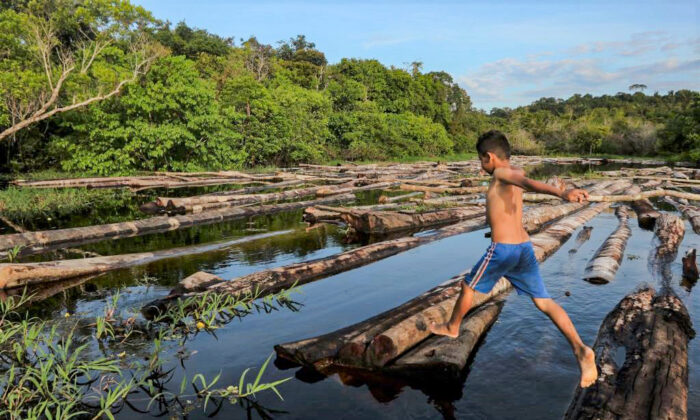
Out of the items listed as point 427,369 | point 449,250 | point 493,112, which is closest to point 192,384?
point 427,369

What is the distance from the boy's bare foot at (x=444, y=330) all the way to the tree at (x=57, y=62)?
19.8 meters

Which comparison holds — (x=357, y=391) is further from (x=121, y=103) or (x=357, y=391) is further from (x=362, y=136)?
(x=362, y=136)

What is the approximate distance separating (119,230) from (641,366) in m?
10.9

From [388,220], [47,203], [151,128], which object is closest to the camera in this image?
[388,220]

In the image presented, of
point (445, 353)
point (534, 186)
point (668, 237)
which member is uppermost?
point (534, 186)

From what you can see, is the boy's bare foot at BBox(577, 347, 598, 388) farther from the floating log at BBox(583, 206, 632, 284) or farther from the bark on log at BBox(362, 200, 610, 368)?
the floating log at BBox(583, 206, 632, 284)

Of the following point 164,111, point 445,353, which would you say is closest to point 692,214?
point 445,353

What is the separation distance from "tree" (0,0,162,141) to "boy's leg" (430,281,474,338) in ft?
65.0

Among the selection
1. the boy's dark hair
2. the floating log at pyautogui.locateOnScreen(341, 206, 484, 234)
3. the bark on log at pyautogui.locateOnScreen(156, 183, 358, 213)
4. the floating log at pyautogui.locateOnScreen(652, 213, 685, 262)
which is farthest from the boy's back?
the bark on log at pyautogui.locateOnScreen(156, 183, 358, 213)

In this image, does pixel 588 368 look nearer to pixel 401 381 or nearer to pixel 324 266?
pixel 401 381

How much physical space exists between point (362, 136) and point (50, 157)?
84.0 ft

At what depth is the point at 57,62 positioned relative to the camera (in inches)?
1105

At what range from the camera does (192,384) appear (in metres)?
4.04

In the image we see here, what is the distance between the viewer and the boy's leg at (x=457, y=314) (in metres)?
4.02
